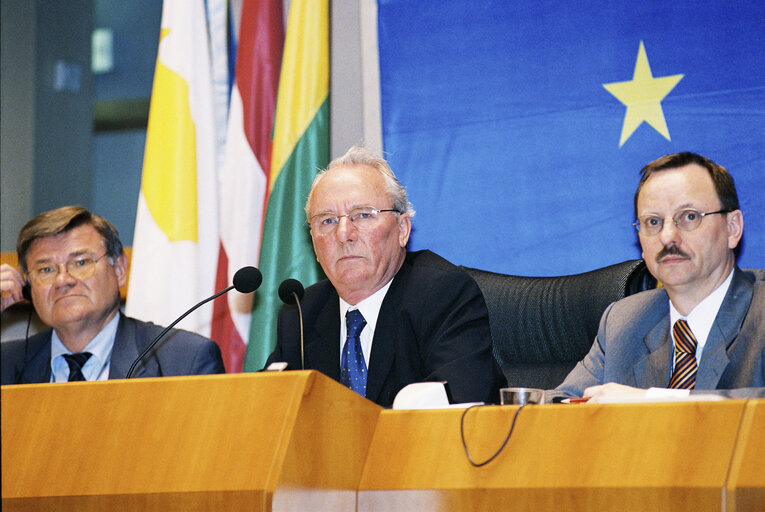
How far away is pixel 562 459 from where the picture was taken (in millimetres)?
1405

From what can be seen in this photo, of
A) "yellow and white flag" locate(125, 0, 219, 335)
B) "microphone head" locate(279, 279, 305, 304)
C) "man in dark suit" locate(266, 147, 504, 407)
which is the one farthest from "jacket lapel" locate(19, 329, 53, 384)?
"microphone head" locate(279, 279, 305, 304)

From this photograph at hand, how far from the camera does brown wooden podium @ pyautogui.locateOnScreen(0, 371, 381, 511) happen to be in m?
1.37

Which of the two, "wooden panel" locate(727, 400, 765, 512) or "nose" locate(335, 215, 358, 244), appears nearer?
"wooden panel" locate(727, 400, 765, 512)

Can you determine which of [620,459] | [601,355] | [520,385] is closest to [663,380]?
[601,355]

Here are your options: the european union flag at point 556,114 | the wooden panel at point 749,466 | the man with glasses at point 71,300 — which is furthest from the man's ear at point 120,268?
the wooden panel at point 749,466

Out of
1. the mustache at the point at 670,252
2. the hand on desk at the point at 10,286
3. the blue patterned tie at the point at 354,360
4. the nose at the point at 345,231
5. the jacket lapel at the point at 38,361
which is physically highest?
the nose at the point at 345,231

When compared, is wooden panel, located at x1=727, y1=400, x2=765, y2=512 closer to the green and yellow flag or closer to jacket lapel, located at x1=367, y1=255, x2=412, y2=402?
jacket lapel, located at x1=367, y1=255, x2=412, y2=402

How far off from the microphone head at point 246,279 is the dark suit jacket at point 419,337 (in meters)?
0.39

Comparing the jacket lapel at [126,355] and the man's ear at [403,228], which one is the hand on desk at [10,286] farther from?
the man's ear at [403,228]

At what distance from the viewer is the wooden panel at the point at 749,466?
1.27 metres

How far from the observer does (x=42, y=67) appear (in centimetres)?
451

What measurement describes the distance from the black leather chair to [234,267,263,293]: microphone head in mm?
830

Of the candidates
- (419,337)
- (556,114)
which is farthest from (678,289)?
(556,114)

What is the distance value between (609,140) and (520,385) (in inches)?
49.5
